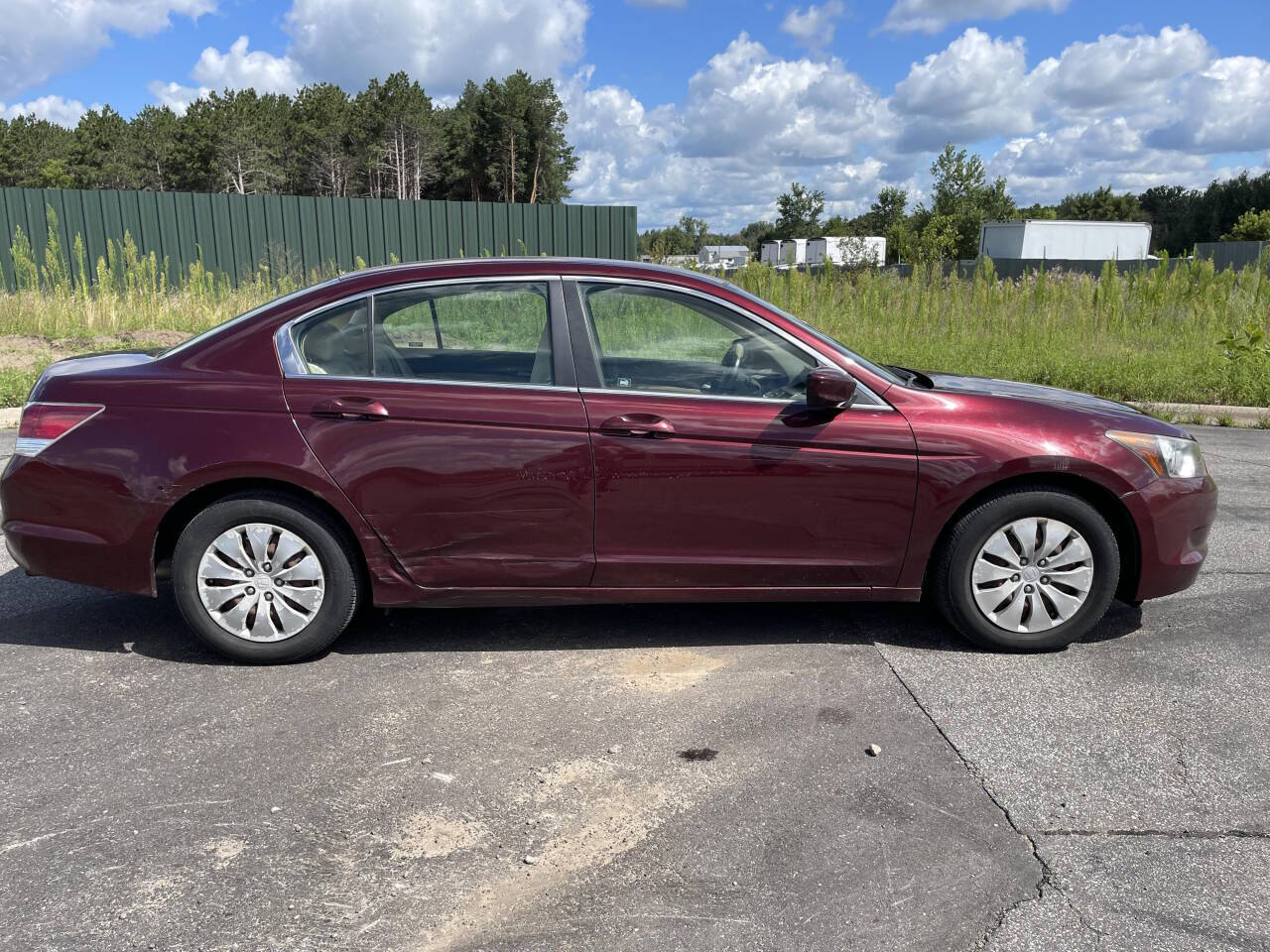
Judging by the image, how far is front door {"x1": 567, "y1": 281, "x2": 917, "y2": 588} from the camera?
4121 mm

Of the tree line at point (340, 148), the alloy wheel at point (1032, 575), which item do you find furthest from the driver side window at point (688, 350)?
the tree line at point (340, 148)

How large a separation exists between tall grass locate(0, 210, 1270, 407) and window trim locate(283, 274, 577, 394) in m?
9.03

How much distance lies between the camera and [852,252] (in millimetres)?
26359

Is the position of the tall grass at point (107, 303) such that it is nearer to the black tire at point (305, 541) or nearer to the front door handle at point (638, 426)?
the black tire at point (305, 541)

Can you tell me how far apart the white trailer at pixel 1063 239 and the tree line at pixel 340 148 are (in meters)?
33.0

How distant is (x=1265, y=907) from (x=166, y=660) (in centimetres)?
409

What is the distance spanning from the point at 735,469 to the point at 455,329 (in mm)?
1418

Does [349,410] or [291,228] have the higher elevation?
[291,228]

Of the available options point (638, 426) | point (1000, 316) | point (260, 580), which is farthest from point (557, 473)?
point (1000, 316)

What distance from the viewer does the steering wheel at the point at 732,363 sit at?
14.1 ft

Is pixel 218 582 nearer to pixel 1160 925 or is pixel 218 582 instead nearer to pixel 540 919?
pixel 540 919

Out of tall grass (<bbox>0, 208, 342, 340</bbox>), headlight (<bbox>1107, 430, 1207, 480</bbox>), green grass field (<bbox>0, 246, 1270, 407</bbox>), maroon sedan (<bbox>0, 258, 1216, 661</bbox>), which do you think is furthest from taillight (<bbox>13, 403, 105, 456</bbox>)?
tall grass (<bbox>0, 208, 342, 340</bbox>)

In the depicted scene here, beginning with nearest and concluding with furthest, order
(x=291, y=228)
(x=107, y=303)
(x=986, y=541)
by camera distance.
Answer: (x=986, y=541) < (x=107, y=303) < (x=291, y=228)

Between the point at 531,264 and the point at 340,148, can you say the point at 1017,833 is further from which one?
the point at 340,148
